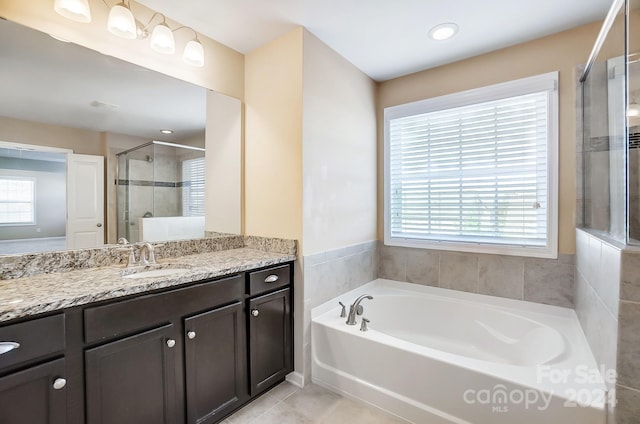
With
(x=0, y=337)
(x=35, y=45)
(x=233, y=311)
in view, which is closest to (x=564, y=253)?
(x=233, y=311)

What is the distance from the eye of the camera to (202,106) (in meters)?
2.20

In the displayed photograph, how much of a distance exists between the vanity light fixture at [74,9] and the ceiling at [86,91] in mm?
149

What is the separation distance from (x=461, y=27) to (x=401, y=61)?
0.55 m

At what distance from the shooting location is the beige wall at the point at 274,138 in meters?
2.07

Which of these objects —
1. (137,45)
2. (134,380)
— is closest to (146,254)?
(134,380)

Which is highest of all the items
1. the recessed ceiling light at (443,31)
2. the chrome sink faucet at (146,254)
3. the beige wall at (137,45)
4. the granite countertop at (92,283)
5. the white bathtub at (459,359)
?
the recessed ceiling light at (443,31)

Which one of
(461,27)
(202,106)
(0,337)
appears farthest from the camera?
(202,106)

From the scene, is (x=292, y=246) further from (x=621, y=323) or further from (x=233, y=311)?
(x=621, y=323)

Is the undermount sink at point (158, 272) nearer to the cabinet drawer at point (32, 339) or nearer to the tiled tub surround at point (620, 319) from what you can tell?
the cabinet drawer at point (32, 339)

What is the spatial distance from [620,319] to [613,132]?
1.10 metres

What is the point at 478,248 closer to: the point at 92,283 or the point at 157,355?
the point at 157,355

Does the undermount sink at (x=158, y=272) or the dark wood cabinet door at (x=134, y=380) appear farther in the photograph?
the undermount sink at (x=158, y=272)

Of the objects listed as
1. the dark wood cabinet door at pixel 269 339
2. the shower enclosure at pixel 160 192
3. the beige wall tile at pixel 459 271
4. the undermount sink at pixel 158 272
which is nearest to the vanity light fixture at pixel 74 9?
the shower enclosure at pixel 160 192

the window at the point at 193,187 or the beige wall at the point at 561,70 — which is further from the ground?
the beige wall at the point at 561,70
